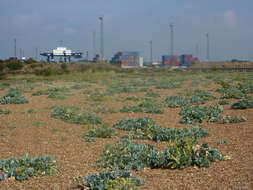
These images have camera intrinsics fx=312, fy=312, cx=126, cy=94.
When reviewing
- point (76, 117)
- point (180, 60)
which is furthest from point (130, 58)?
point (76, 117)

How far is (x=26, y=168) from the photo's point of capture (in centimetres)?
607

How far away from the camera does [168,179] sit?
18.1 ft

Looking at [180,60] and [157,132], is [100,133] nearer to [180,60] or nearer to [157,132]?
[157,132]

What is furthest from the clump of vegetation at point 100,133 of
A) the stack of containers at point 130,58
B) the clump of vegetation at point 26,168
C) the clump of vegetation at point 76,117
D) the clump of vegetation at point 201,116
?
the stack of containers at point 130,58

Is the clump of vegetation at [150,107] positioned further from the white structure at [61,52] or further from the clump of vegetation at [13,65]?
the white structure at [61,52]

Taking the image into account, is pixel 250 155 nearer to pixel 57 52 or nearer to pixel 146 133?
pixel 146 133

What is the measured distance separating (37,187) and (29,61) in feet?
184

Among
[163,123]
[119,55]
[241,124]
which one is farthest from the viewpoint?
[119,55]

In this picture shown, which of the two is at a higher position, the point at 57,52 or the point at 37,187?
the point at 57,52

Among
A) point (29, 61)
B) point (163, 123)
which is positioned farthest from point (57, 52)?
point (163, 123)

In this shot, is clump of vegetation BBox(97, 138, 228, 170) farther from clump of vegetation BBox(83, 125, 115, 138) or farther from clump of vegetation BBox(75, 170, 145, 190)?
clump of vegetation BBox(83, 125, 115, 138)

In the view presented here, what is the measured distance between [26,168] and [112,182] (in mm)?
2098

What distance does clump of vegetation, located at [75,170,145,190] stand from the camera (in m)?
4.81

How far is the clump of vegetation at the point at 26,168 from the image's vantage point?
19.3 feet
